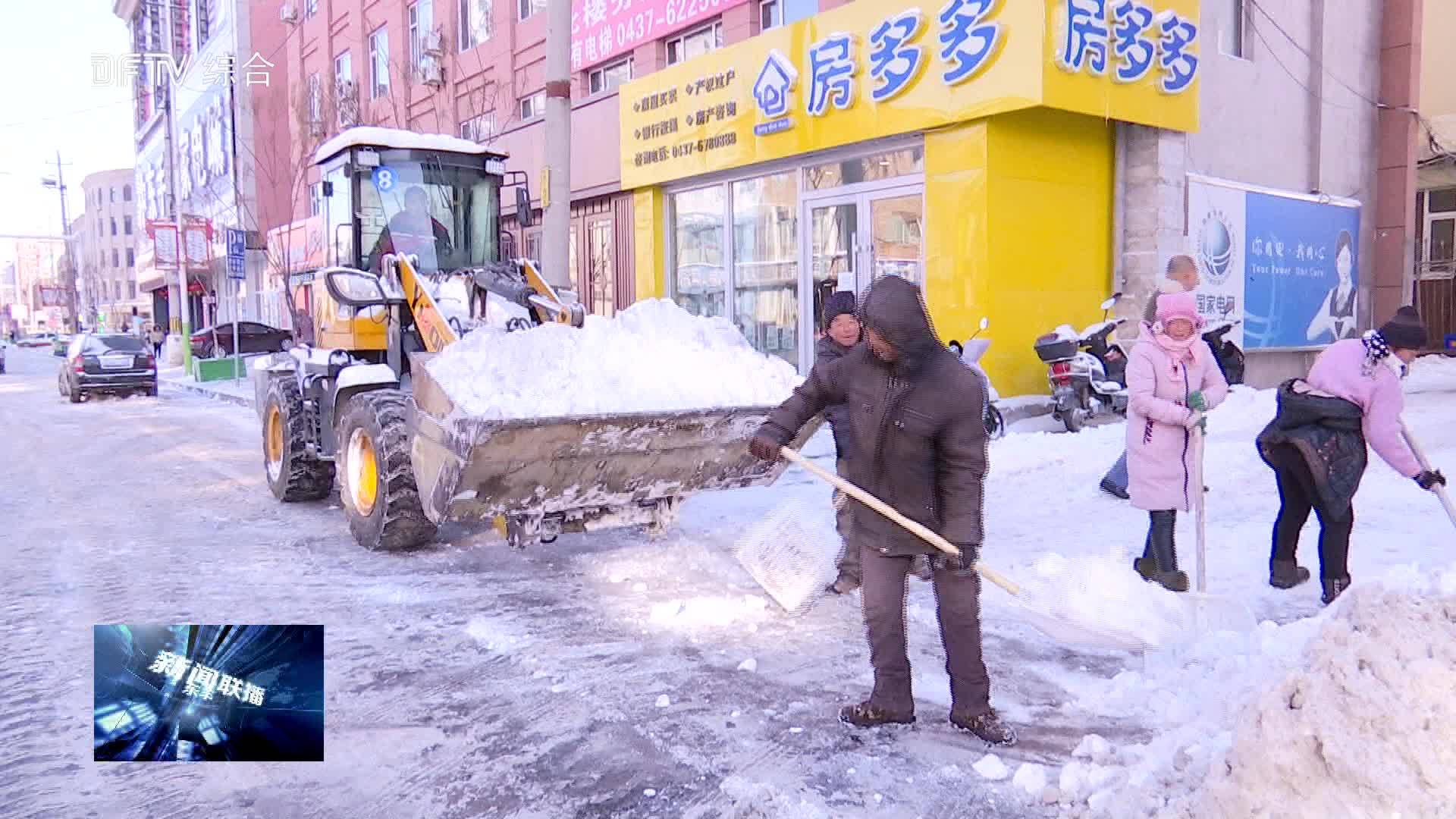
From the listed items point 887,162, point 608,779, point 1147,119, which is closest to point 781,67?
point 887,162

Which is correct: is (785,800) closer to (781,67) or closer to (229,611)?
(229,611)

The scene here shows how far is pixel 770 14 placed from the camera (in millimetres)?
14422

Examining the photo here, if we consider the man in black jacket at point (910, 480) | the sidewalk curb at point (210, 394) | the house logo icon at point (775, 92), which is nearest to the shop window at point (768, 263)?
the house logo icon at point (775, 92)

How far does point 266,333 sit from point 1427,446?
25.2 m

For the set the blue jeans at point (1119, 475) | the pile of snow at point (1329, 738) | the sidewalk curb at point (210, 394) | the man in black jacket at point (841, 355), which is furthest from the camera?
the sidewalk curb at point (210, 394)

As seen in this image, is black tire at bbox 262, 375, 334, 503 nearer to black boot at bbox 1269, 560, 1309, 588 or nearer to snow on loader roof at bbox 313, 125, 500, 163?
snow on loader roof at bbox 313, 125, 500, 163

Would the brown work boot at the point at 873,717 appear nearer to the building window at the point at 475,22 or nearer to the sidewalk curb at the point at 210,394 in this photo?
the sidewalk curb at the point at 210,394

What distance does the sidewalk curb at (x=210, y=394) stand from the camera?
19.9 meters

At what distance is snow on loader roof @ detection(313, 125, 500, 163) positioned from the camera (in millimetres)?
7758

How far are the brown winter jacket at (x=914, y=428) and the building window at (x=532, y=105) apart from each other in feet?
57.1


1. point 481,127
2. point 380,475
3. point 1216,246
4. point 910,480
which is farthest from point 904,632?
point 481,127

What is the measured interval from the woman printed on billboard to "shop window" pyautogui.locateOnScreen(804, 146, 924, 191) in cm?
693

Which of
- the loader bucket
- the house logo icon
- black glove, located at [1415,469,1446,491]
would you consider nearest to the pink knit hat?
black glove, located at [1415,469,1446,491]

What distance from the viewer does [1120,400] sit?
10.7 m
